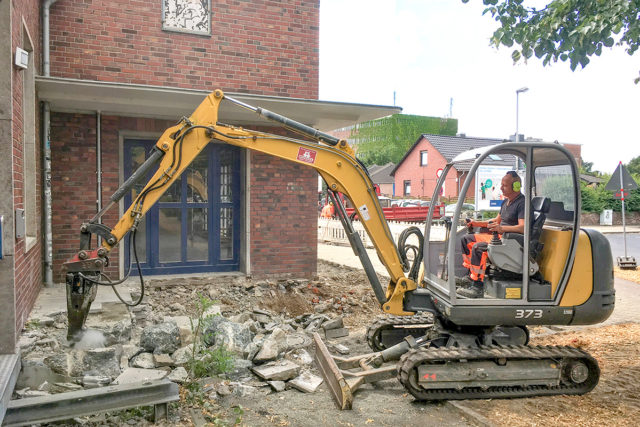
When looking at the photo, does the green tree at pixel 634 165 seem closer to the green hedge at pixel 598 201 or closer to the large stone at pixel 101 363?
the green hedge at pixel 598 201

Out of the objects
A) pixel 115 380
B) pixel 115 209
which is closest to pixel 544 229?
pixel 115 380

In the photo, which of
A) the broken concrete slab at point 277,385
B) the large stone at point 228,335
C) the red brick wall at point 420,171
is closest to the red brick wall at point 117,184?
the large stone at point 228,335

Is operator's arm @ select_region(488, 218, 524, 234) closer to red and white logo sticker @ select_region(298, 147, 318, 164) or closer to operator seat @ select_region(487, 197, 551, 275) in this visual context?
operator seat @ select_region(487, 197, 551, 275)

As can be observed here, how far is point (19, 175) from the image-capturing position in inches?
211

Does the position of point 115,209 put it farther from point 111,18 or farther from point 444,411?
point 444,411

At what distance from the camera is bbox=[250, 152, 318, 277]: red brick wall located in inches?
386

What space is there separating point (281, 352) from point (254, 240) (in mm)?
4001

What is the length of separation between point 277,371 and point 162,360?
3.87ft

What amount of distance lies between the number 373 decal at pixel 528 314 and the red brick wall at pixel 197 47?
6179 millimetres

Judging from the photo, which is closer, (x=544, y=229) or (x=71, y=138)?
(x=544, y=229)

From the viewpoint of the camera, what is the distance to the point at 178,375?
5160mm

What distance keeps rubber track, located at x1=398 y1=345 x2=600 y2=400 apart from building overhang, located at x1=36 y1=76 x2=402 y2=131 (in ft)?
14.9

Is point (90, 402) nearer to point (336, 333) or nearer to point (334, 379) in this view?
point (334, 379)

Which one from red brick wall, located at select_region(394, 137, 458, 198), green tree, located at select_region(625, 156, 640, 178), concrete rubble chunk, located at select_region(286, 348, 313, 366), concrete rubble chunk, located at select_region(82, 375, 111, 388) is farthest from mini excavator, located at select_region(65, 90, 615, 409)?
Result: green tree, located at select_region(625, 156, 640, 178)
